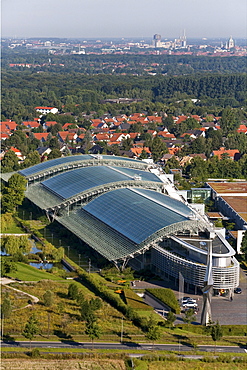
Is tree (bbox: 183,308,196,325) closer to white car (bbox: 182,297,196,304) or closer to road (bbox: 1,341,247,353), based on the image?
white car (bbox: 182,297,196,304)

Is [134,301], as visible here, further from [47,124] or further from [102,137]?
[47,124]

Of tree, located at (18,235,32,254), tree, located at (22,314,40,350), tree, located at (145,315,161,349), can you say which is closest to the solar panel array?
tree, located at (18,235,32,254)

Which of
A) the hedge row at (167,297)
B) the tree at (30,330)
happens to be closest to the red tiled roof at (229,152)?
the hedge row at (167,297)

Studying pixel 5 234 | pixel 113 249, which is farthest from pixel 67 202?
pixel 113 249

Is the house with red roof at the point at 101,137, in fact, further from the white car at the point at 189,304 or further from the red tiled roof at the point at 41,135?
the white car at the point at 189,304

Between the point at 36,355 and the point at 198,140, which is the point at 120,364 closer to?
the point at 36,355

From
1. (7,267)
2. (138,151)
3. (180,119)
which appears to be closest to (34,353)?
(7,267)
